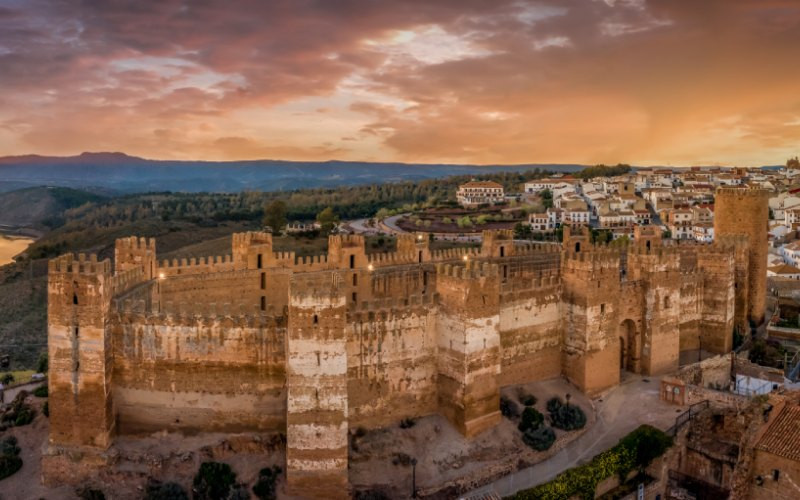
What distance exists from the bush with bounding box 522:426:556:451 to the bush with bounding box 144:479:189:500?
11567mm

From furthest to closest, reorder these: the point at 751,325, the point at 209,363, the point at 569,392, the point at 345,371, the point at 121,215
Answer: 1. the point at 121,215
2. the point at 751,325
3. the point at 569,392
4. the point at 209,363
5. the point at 345,371

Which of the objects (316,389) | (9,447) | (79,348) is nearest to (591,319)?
(316,389)

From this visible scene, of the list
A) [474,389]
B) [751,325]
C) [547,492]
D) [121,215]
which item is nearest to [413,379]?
[474,389]

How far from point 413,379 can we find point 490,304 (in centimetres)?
383

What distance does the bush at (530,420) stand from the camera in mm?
23891

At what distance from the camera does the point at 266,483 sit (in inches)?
798

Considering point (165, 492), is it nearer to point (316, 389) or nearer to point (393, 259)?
point (316, 389)

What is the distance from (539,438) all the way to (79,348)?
51.5 feet

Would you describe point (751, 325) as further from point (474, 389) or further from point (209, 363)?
point (209, 363)

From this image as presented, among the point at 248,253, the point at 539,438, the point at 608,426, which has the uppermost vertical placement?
the point at 248,253

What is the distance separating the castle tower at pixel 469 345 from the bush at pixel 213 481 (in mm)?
7810

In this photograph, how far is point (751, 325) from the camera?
34875 millimetres

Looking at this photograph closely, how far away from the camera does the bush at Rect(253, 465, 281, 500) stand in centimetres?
2009

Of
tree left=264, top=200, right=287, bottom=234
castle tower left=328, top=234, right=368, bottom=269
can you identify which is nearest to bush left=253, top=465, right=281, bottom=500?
castle tower left=328, top=234, right=368, bottom=269
